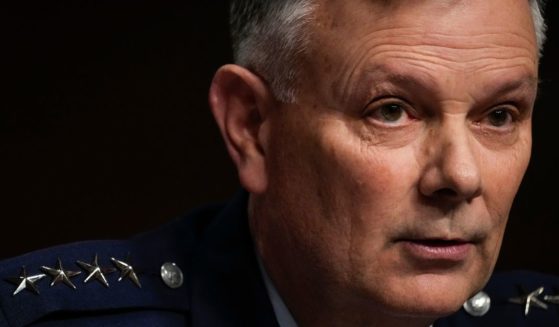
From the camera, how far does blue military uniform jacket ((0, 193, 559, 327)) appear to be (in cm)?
287

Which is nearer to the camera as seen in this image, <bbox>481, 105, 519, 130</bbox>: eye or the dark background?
<bbox>481, 105, 519, 130</bbox>: eye

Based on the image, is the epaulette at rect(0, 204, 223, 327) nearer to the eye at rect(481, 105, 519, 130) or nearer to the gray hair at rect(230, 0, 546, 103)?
the gray hair at rect(230, 0, 546, 103)

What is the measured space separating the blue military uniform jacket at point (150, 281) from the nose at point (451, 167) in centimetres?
42

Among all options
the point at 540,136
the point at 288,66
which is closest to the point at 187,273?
the point at 288,66

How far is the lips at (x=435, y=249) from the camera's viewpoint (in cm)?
271

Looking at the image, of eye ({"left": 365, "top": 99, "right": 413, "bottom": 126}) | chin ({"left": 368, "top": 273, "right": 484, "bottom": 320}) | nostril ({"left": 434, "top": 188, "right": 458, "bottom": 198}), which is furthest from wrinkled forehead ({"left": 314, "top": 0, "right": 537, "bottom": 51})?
chin ({"left": 368, "top": 273, "right": 484, "bottom": 320})

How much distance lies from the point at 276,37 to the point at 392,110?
23 cm

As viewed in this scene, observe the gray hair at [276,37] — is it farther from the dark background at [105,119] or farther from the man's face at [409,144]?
the dark background at [105,119]

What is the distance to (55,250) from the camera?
116 inches

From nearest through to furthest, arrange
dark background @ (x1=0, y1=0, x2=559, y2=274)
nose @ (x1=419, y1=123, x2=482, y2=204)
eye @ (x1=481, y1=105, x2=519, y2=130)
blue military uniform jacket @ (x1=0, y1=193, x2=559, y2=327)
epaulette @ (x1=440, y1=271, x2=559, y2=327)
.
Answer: nose @ (x1=419, y1=123, x2=482, y2=204)
eye @ (x1=481, y1=105, x2=519, y2=130)
blue military uniform jacket @ (x1=0, y1=193, x2=559, y2=327)
epaulette @ (x1=440, y1=271, x2=559, y2=327)
dark background @ (x1=0, y1=0, x2=559, y2=274)

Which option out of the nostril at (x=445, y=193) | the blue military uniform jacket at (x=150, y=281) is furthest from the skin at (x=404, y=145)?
the blue military uniform jacket at (x=150, y=281)

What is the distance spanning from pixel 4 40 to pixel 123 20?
9.8 inches

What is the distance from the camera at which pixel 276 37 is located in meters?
2.83

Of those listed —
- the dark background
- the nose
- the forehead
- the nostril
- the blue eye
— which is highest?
the forehead
